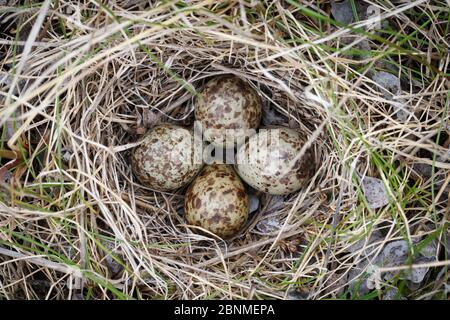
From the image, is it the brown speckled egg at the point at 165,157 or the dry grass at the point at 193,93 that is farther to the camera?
the brown speckled egg at the point at 165,157

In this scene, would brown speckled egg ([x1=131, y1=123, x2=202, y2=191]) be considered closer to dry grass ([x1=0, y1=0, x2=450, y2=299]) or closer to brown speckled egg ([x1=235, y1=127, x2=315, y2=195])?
dry grass ([x1=0, y1=0, x2=450, y2=299])

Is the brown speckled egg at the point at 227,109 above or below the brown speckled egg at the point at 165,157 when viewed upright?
above

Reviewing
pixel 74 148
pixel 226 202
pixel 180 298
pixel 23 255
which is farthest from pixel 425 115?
pixel 23 255

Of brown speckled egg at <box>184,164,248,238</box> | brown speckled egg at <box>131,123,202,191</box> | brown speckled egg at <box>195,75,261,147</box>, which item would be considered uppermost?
brown speckled egg at <box>195,75,261,147</box>

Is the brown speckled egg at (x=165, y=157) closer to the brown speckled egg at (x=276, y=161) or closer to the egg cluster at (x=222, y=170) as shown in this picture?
the egg cluster at (x=222, y=170)

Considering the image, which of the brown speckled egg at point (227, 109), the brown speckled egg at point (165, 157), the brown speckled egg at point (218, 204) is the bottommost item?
the brown speckled egg at point (218, 204)

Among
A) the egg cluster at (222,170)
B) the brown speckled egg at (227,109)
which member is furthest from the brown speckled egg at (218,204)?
the brown speckled egg at (227,109)

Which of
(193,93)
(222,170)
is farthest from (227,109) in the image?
(222,170)

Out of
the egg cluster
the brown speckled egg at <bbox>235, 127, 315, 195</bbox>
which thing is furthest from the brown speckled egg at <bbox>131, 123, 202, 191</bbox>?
the brown speckled egg at <bbox>235, 127, 315, 195</bbox>
